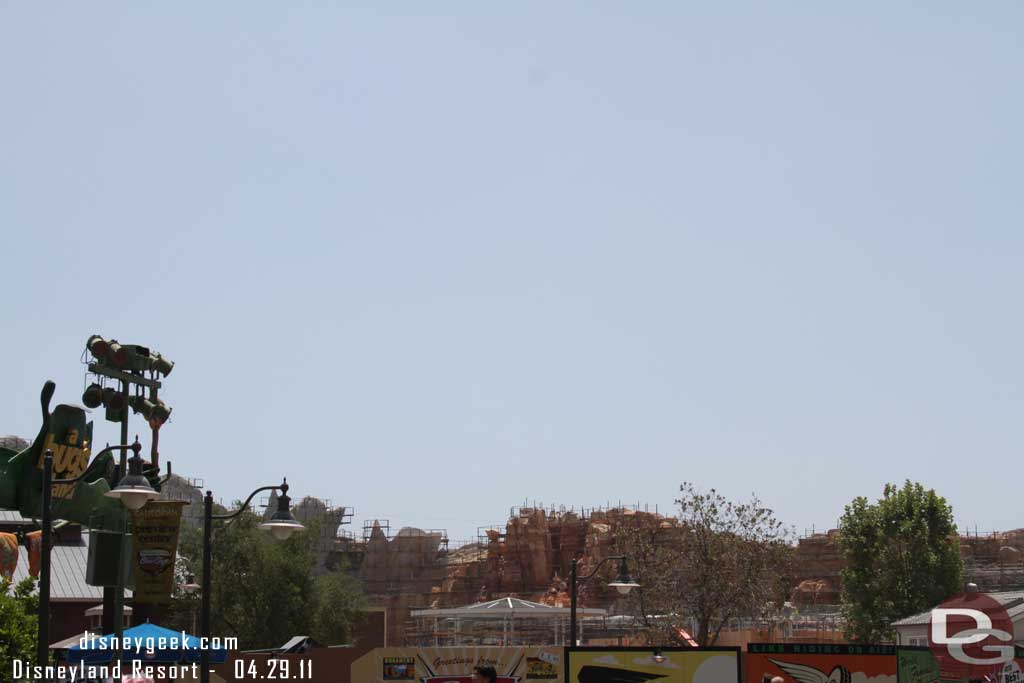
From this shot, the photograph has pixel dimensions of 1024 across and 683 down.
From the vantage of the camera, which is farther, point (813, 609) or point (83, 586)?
point (813, 609)

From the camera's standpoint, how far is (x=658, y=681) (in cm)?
2030

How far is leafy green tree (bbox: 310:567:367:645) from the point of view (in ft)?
233

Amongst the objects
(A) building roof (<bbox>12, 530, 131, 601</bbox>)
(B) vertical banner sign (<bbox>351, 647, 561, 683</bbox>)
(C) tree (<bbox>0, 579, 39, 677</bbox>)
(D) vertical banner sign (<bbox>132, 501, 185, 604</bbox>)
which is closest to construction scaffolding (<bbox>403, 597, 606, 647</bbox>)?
(A) building roof (<bbox>12, 530, 131, 601</bbox>)

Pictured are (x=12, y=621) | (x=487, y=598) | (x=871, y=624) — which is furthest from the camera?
(x=487, y=598)

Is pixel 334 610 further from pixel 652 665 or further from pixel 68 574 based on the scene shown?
pixel 652 665

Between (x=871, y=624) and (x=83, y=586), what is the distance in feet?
152

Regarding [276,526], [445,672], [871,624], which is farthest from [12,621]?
[871,624]

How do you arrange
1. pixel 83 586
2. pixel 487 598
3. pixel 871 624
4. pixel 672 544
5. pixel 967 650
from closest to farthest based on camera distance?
pixel 967 650, pixel 83 586, pixel 672 544, pixel 871 624, pixel 487 598

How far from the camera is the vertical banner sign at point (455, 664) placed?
25172 mm

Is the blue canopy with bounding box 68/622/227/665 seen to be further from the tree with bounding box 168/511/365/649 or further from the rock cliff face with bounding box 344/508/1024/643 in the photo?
the rock cliff face with bounding box 344/508/1024/643

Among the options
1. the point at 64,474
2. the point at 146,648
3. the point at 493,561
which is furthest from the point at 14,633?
the point at 493,561

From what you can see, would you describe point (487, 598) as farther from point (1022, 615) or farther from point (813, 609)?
point (1022, 615)

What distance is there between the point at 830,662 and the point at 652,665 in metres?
3.19

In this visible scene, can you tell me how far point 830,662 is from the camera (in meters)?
21.0
